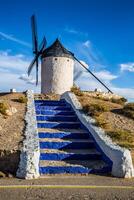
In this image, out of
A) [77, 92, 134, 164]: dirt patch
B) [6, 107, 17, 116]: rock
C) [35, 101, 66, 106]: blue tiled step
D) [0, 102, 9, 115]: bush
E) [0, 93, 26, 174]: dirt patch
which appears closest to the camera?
[0, 93, 26, 174]: dirt patch

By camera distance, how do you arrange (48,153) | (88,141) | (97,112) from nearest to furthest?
(48,153) → (88,141) → (97,112)

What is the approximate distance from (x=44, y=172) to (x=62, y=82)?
20.3 metres

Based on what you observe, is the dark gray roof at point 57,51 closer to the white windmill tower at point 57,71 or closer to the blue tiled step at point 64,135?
the white windmill tower at point 57,71

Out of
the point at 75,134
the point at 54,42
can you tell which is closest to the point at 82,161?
the point at 75,134

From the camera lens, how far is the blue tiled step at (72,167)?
13.4 metres

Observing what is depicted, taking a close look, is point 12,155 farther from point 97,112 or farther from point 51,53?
point 51,53

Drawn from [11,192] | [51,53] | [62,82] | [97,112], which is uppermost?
[51,53]

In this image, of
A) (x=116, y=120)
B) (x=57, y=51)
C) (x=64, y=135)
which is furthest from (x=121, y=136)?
(x=57, y=51)

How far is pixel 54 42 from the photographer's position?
116 feet

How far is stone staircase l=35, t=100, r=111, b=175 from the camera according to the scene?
44.9 ft

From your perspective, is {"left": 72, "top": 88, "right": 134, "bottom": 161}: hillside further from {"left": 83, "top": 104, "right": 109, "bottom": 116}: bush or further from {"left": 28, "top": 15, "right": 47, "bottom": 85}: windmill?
{"left": 28, "top": 15, "right": 47, "bottom": 85}: windmill

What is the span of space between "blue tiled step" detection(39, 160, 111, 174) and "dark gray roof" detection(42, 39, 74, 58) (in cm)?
2026

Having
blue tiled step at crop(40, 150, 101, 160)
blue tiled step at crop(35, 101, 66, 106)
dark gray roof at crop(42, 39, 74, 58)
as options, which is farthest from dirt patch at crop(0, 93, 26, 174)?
dark gray roof at crop(42, 39, 74, 58)

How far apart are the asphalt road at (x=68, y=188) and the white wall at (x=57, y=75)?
20.4 meters
